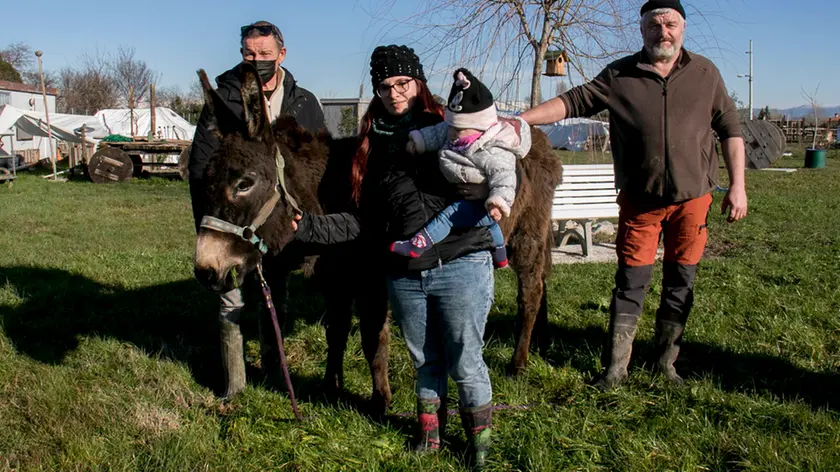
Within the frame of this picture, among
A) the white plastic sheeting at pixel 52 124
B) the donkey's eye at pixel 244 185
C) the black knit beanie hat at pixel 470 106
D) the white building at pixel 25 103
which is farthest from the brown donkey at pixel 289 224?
the white building at pixel 25 103

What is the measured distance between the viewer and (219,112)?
2979mm

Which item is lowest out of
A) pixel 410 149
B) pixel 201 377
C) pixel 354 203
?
pixel 201 377

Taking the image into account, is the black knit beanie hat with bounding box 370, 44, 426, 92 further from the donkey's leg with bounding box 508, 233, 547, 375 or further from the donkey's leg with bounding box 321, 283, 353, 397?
the donkey's leg with bounding box 508, 233, 547, 375

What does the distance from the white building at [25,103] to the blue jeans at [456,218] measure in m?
33.4

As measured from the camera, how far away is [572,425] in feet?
11.0

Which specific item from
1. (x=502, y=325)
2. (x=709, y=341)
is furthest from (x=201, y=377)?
(x=709, y=341)

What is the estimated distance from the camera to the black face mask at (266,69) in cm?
369

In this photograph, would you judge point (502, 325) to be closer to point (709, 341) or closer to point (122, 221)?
point (709, 341)

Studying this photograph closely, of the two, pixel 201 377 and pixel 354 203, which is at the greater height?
pixel 354 203

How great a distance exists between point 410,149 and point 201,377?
2399 mm

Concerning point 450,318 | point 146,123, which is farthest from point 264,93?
point 146,123

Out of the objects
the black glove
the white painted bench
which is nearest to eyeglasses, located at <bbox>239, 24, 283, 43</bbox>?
Result: the black glove

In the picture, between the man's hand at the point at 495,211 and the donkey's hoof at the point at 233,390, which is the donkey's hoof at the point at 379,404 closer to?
the donkey's hoof at the point at 233,390

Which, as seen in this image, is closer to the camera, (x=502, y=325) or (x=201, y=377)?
(x=201, y=377)
